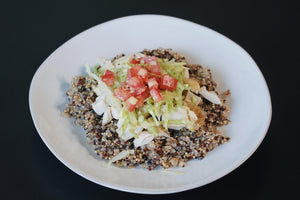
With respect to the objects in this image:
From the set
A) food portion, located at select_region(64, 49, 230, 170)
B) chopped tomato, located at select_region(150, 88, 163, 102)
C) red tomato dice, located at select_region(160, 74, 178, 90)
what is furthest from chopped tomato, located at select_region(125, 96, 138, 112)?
red tomato dice, located at select_region(160, 74, 178, 90)

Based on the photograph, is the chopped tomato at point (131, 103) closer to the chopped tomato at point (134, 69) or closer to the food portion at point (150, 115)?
the food portion at point (150, 115)

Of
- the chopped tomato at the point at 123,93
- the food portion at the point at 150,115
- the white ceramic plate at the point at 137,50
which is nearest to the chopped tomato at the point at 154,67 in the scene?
the food portion at the point at 150,115

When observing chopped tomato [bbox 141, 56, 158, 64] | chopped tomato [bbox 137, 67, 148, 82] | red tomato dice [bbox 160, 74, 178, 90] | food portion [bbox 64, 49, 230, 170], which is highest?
chopped tomato [bbox 141, 56, 158, 64]

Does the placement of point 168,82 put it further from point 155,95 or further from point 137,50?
point 137,50

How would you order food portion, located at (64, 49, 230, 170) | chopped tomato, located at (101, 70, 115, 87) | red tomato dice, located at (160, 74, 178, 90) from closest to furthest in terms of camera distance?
1. food portion, located at (64, 49, 230, 170)
2. red tomato dice, located at (160, 74, 178, 90)
3. chopped tomato, located at (101, 70, 115, 87)

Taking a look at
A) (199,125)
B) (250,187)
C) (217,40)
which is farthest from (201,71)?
(250,187)

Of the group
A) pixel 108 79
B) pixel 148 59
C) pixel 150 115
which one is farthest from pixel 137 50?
pixel 150 115

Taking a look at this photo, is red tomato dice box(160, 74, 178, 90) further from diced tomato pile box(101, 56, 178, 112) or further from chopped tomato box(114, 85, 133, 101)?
chopped tomato box(114, 85, 133, 101)
